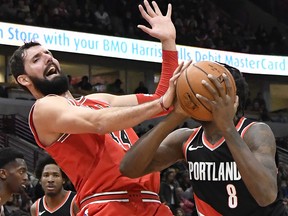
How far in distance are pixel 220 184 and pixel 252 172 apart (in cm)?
41

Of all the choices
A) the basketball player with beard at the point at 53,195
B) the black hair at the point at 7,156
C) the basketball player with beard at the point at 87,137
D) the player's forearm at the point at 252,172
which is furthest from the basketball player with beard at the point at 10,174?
the player's forearm at the point at 252,172

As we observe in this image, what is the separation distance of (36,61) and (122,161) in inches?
38.6

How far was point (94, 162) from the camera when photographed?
4.05m

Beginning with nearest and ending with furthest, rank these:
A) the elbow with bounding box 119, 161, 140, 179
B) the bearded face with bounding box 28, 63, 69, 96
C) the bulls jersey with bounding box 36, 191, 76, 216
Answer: the elbow with bounding box 119, 161, 140, 179, the bearded face with bounding box 28, 63, 69, 96, the bulls jersey with bounding box 36, 191, 76, 216

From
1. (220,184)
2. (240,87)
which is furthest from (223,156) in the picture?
(240,87)

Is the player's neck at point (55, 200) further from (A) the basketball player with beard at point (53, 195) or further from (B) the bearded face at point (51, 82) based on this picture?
(B) the bearded face at point (51, 82)

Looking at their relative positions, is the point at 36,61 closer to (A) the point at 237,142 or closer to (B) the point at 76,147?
(B) the point at 76,147

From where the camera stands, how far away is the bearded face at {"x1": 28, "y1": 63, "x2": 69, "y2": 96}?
4.20 metres

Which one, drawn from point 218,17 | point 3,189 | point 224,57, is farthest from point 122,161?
point 218,17

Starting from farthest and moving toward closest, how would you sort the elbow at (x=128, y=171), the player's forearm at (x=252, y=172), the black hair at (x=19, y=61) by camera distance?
the black hair at (x=19, y=61) → the elbow at (x=128, y=171) → the player's forearm at (x=252, y=172)

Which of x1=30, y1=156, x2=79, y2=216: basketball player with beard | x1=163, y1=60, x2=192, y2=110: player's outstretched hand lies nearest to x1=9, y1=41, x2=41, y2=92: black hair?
x1=163, y1=60, x2=192, y2=110: player's outstretched hand

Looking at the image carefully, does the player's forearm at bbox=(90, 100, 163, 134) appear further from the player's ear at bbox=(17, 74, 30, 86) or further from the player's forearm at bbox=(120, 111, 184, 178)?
the player's ear at bbox=(17, 74, 30, 86)

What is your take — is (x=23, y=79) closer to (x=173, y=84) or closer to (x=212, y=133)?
(x=173, y=84)

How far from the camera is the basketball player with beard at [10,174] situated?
18.9 feet
